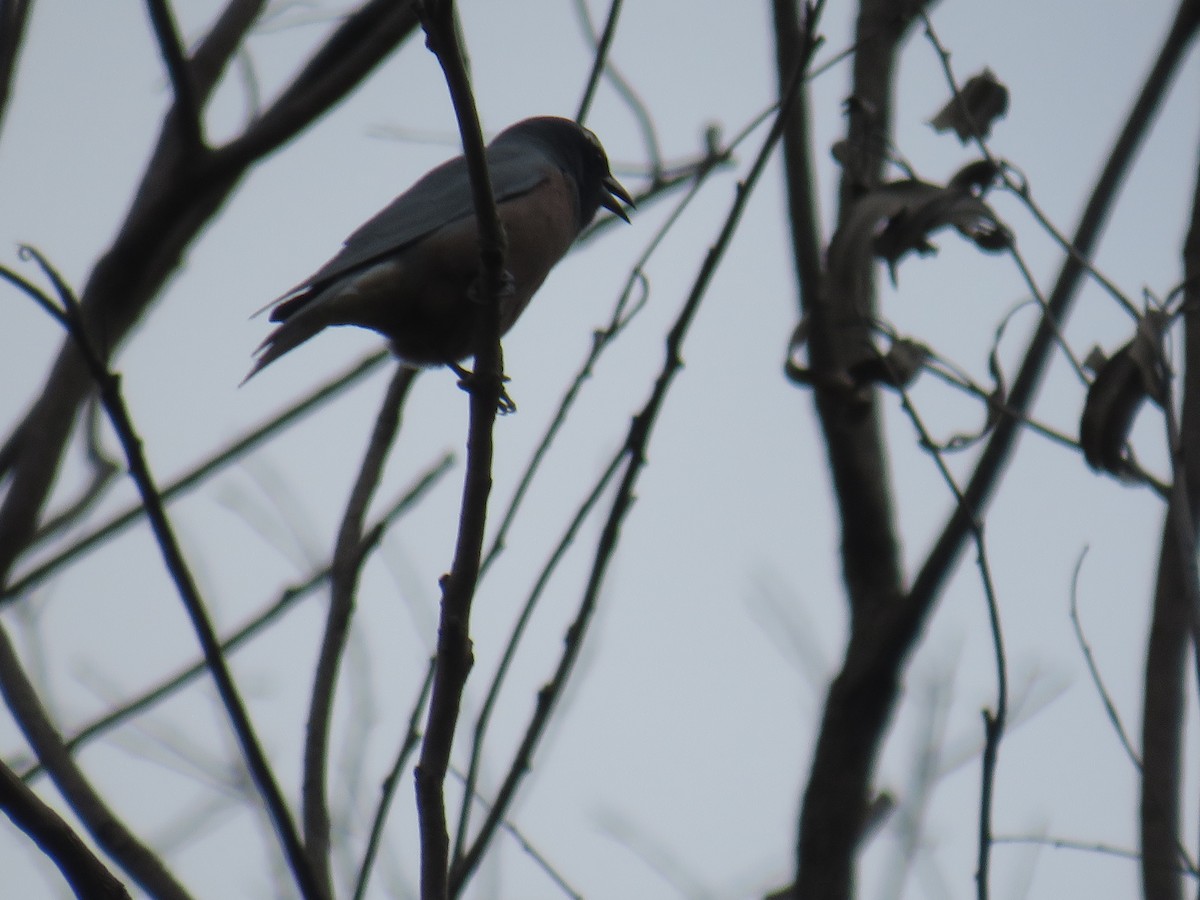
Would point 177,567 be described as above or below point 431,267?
below

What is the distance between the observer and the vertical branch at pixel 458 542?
2.16 metres

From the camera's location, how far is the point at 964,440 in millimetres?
3412

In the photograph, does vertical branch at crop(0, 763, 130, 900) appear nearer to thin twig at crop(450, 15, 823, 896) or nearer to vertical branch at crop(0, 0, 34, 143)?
thin twig at crop(450, 15, 823, 896)

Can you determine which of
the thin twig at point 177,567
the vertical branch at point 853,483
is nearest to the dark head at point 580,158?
the vertical branch at point 853,483

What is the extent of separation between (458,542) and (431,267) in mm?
2196

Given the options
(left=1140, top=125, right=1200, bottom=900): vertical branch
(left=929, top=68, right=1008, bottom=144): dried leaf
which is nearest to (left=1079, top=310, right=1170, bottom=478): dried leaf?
(left=1140, top=125, right=1200, bottom=900): vertical branch

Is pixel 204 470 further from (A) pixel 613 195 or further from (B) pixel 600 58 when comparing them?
(A) pixel 613 195

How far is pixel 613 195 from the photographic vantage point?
5.89 m

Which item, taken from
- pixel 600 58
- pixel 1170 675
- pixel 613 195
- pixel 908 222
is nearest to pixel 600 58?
pixel 600 58

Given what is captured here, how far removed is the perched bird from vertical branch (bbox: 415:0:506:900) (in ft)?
4.49

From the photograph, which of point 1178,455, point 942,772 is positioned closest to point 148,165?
point 1178,455

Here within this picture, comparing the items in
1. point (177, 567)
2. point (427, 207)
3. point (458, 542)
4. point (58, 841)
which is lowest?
point (58, 841)

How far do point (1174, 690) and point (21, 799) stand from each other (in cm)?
196

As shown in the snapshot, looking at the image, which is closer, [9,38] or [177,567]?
[177,567]
